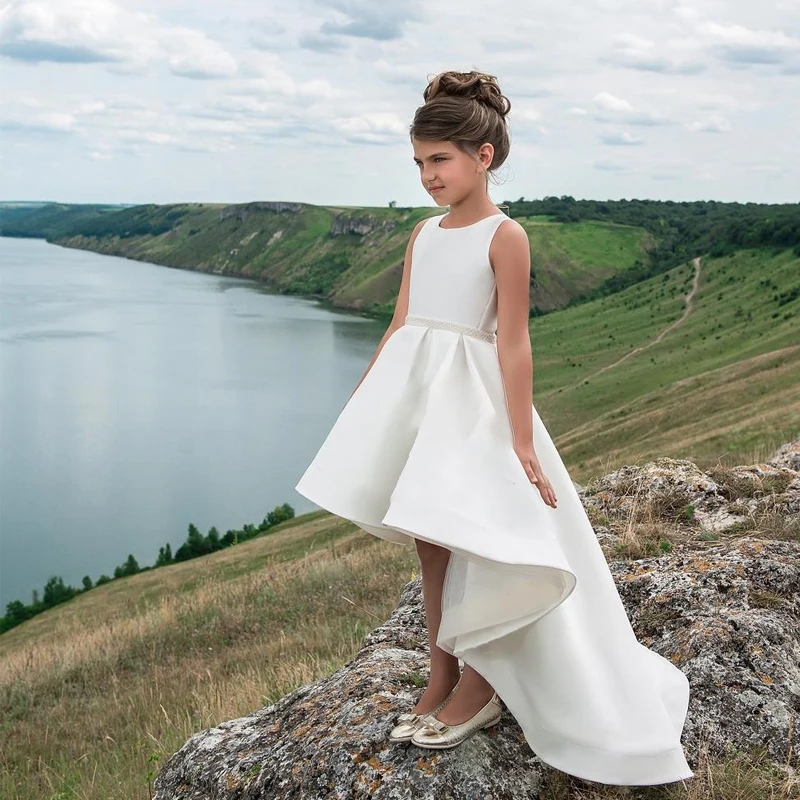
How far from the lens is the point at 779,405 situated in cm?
2453

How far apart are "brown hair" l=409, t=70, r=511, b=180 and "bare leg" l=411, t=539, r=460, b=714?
1.58 metres

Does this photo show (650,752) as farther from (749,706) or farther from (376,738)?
(376,738)

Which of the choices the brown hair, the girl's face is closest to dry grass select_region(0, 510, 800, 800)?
the girl's face

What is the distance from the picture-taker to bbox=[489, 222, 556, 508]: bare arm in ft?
10.2

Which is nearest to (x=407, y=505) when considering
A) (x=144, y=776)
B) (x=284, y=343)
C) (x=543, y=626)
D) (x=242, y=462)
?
(x=543, y=626)

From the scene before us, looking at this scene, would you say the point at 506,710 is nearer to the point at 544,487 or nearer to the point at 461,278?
the point at 544,487

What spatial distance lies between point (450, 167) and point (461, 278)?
1.43 feet

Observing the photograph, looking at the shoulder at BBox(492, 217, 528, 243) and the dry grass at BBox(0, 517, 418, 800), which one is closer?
the shoulder at BBox(492, 217, 528, 243)

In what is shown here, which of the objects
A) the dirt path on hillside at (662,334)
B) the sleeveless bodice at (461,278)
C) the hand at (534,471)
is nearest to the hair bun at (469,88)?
the sleeveless bodice at (461,278)

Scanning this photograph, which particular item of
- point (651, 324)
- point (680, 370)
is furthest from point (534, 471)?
point (651, 324)

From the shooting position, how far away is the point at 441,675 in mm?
3328

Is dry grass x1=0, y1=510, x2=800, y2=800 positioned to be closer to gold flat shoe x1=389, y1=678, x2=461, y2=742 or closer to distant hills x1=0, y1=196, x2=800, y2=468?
gold flat shoe x1=389, y1=678, x2=461, y2=742

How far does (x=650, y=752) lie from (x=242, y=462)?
51.6 metres

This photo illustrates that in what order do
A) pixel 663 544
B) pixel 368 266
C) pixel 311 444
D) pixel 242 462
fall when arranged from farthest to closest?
pixel 368 266 → pixel 311 444 → pixel 242 462 → pixel 663 544
